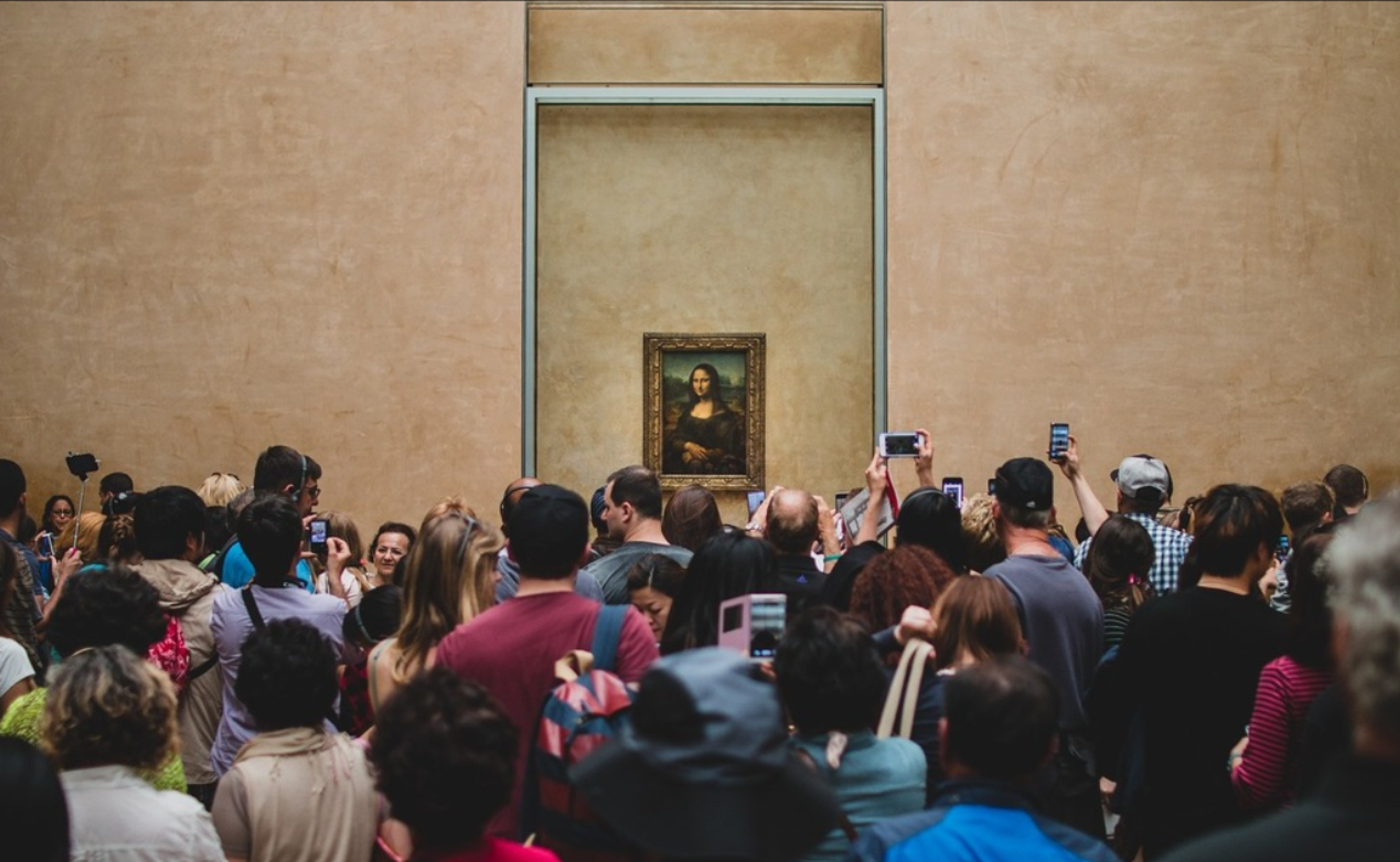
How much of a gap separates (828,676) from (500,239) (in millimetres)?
11961

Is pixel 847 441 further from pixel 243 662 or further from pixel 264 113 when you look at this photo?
pixel 243 662

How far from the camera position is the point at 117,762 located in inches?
146

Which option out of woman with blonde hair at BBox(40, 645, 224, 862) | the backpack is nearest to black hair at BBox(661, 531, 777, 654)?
the backpack

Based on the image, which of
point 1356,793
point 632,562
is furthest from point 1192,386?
point 1356,793

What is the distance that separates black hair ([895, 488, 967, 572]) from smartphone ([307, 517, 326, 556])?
9.67 ft

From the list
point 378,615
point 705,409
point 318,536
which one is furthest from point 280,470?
point 705,409

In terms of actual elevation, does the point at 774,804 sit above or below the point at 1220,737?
above

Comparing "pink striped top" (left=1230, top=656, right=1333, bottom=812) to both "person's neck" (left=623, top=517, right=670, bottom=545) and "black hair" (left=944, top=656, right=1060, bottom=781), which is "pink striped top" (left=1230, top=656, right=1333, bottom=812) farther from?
"person's neck" (left=623, top=517, right=670, bottom=545)

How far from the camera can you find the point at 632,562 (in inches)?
234

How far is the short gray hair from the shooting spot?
1.73 meters

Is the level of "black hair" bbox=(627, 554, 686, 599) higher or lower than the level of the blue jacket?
higher

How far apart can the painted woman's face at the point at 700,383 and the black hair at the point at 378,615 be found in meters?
10.6

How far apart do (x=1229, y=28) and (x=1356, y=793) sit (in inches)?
577

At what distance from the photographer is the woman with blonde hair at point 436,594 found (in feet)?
14.9
